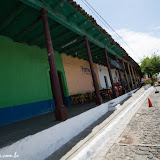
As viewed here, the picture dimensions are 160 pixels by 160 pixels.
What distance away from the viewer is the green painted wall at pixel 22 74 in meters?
4.90

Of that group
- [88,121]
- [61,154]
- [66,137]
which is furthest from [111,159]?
[88,121]

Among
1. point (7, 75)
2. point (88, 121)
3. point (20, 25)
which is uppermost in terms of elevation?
point (20, 25)

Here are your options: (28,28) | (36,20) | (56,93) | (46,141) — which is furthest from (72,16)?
(46,141)

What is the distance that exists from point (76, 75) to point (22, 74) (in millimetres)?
5008

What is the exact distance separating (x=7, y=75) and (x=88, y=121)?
3.90m

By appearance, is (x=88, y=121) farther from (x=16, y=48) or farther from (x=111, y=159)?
(x=16, y=48)

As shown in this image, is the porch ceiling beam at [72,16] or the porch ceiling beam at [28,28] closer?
the porch ceiling beam at [28,28]

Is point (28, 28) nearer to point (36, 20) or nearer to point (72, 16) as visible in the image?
point (36, 20)

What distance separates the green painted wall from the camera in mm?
4902

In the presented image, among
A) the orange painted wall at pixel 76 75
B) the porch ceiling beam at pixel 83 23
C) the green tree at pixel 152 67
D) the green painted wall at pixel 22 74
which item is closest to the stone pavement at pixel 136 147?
the green painted wall at pixel 22 74

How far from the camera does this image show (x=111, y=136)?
319cm

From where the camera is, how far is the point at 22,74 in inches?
220

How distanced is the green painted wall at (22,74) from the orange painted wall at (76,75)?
221cm

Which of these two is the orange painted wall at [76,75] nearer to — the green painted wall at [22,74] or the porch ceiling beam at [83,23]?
the green painted wall at [22,74]
